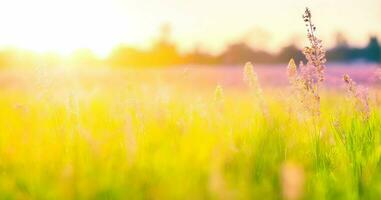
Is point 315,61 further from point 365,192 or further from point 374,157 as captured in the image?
point 365,192

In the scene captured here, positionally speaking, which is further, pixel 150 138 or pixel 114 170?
pixel 150 138

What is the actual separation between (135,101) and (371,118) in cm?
154

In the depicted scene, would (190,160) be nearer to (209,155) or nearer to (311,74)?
(209,155)

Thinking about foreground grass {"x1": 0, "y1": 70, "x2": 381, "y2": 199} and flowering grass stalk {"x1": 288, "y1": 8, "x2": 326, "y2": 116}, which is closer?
foreground grass {"x1": 0, "y1": 70, "x2": 381, "y2": 199}

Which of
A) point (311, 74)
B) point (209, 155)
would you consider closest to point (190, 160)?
point (209, 155)

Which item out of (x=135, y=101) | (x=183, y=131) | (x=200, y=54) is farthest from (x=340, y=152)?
(x=200, y=54)

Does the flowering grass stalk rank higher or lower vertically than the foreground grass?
higher

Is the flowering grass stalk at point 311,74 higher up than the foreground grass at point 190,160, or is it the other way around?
the flowering grass stalk at point 311,74

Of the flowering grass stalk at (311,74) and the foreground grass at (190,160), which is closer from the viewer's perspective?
the foreground grass at (190,160)

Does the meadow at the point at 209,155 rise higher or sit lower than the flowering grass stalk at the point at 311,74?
lower

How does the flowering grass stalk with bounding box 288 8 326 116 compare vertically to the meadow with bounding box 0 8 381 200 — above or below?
above

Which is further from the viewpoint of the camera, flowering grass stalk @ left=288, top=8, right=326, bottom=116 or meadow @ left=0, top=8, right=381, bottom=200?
flowering grass stalk @ left=288, top=8, right=326, bottom=116

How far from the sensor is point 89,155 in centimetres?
304

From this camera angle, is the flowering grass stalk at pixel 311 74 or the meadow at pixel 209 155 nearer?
the meadow at pixel 209 155
